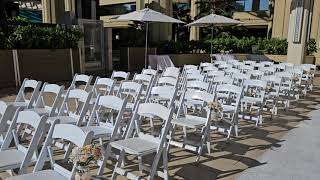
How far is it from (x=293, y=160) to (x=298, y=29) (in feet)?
37.5

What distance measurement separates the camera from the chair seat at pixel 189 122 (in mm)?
4238

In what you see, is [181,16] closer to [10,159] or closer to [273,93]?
[273,93]

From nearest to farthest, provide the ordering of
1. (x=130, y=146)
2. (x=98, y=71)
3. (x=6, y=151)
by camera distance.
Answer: (x=6, y=151), (x=130, y=146), (x=98, y=71)

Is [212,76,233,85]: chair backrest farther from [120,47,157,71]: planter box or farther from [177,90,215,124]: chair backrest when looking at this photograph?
[120,47,157,71]: planter box

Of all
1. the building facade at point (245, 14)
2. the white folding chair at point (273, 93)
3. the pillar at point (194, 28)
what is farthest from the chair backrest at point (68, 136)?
the pillar at point (194, 28)

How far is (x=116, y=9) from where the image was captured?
32375mm

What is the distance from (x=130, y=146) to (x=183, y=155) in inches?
52.7

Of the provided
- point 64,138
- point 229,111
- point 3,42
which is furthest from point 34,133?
point 3,42

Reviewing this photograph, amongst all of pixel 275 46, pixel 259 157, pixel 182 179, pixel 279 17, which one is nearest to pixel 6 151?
pixel 182 179

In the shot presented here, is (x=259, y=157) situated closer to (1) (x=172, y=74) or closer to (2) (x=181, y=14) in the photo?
(1) (x=172, y=74)

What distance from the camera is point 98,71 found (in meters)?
13.2

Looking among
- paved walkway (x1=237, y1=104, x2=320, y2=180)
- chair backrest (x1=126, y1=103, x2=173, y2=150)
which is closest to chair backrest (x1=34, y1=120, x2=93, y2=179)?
chair backrest (x1=126, y1=103, x2=173, y2=150)

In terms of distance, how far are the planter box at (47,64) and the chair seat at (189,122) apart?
690 centimetres

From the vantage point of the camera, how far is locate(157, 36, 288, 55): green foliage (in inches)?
609
